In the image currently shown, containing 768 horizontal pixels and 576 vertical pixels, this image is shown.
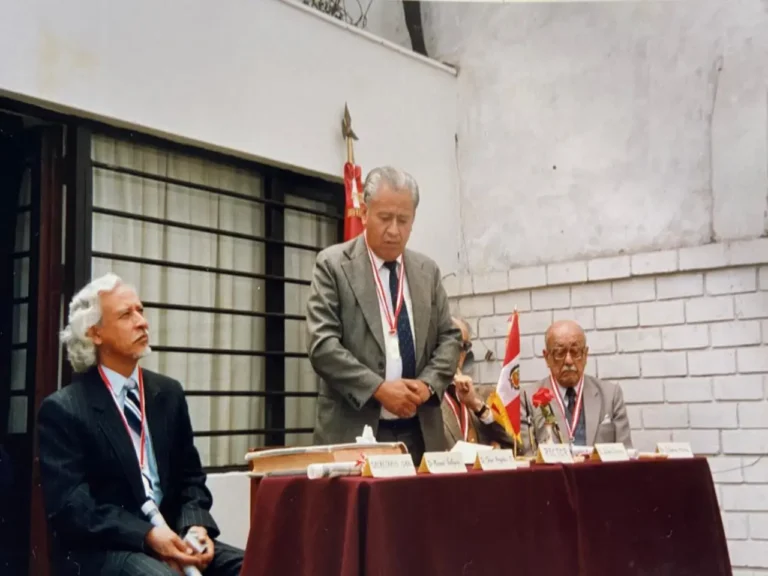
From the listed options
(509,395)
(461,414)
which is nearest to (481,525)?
(509,395)

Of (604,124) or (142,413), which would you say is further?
(604,124)

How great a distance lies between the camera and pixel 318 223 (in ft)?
14.9

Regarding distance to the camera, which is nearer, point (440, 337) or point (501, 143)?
point (440, 337)

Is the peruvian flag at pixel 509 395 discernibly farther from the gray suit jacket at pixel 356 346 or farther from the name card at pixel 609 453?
the name card at pixel 609 453

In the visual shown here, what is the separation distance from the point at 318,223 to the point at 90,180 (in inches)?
53.6

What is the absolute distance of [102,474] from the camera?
2.46m

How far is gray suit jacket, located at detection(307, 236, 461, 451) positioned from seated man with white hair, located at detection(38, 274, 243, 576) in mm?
405

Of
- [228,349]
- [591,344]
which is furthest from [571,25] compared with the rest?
[228,349]

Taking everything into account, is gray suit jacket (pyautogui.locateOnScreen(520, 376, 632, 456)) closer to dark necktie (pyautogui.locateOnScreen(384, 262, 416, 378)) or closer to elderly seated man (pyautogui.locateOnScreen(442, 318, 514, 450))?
elderly seated man (pyautogui.locateOnScreen(442, 318, 514, 450))

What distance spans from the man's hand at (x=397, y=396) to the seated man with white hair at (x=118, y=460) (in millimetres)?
568

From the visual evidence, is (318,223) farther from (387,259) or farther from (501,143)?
(387,259)

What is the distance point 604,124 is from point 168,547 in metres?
3.10

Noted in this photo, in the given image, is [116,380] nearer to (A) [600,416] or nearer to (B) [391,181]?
(B) [391,181]

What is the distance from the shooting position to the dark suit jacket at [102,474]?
92.5 inches
